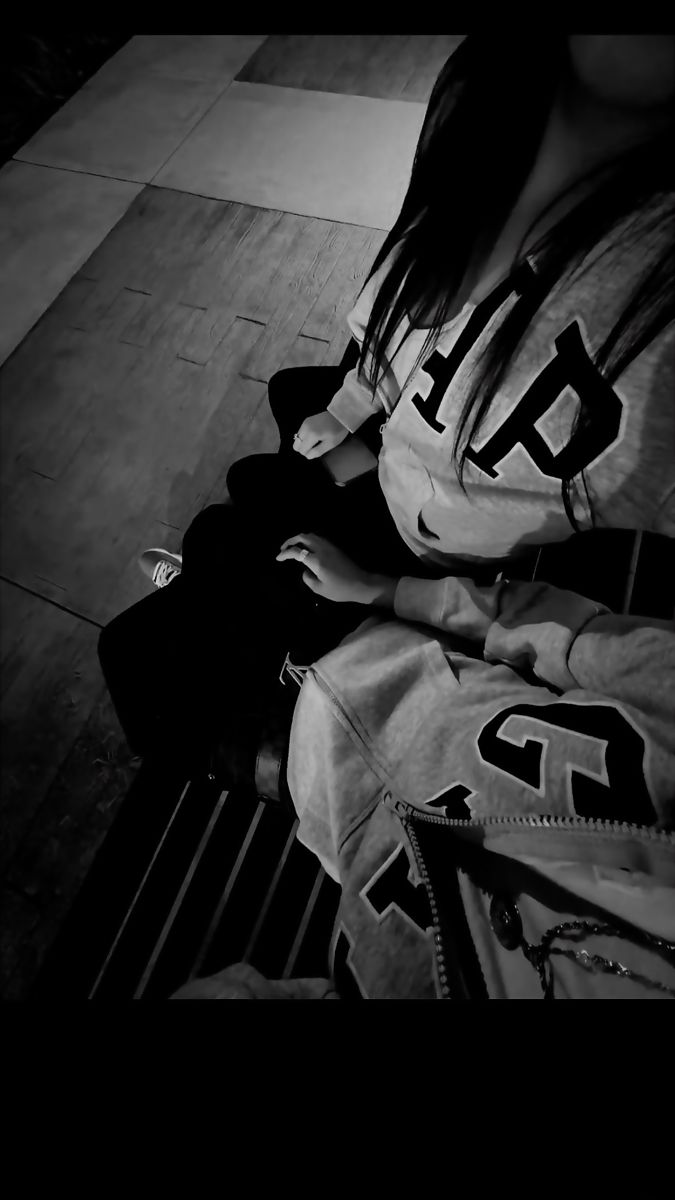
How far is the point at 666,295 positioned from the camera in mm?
457

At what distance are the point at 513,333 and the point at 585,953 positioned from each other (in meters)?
0.64

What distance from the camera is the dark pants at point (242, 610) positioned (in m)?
0.88

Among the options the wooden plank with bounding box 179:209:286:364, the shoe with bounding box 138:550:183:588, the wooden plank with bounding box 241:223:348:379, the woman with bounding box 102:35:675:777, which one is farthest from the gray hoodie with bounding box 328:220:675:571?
the wooden plank with bounding box 179:209:286:364

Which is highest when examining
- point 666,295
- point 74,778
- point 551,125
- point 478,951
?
point 551,125

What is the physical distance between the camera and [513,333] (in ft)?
1.83

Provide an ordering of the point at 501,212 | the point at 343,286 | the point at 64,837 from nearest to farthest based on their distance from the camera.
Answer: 1. the point at 501,212
2. the point at 64,837
3. the point at 343,286

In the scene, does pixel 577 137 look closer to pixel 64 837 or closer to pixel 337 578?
pixel 337 578

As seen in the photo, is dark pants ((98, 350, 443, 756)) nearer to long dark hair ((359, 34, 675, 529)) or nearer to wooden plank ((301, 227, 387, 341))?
long dark hair ((359, 34, 675, 529))

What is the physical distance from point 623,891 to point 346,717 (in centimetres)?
35

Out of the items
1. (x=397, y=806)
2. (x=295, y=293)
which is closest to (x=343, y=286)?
(x=295, y=293)

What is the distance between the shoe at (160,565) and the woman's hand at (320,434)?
1.61 feet

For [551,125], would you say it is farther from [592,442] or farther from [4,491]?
[4,491]

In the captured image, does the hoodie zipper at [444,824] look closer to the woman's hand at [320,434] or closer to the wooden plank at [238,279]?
the woman's hand at [320,434]
